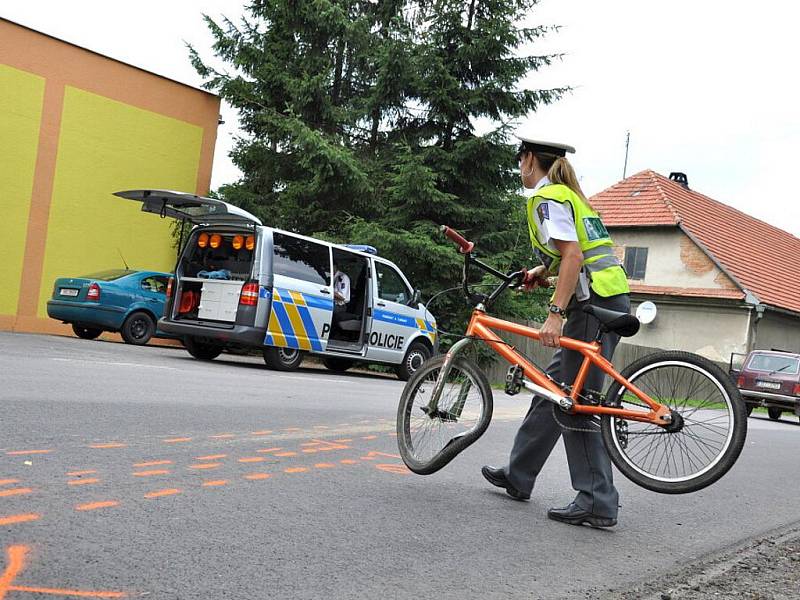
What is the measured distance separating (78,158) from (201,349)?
8.44 meters

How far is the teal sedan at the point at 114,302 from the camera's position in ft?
51.1

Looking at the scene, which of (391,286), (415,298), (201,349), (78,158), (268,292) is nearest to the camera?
(268,292)

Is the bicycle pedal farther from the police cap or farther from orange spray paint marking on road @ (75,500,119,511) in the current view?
orange spray paint marking on road @ (75,500,119,511)

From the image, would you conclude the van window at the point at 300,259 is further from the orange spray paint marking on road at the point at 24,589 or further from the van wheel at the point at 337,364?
the orange spray paint marking on road at the point at 24,589

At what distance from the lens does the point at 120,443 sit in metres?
5.11

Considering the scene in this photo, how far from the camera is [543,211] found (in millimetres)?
4473

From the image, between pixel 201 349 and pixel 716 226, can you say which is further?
pixel 716 226

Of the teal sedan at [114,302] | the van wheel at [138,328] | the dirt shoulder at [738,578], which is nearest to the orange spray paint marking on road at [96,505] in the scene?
the dirt shoulder at [738,578]

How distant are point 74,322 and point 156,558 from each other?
1393 cm

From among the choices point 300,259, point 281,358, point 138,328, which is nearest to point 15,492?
point 300,259

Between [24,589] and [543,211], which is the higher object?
[543,211]

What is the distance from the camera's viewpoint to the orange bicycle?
4.29 metres

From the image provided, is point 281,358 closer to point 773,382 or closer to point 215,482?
point 215,482

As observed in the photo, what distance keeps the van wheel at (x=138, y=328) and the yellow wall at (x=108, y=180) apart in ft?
15.7
